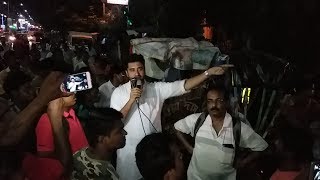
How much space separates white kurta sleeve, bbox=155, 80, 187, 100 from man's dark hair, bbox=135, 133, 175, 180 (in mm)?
2095

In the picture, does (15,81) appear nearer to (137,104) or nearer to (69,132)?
(69,132)

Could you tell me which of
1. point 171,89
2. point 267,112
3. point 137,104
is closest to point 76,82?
point 137,104

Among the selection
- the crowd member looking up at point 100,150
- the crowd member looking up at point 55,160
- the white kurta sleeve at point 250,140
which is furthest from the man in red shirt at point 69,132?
the white kurta sleeve at point 250,140

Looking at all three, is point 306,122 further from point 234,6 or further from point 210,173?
point 234,6

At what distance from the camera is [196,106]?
255 inches

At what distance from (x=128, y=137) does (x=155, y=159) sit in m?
2.05

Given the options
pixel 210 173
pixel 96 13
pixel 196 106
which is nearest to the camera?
pixel 210 173

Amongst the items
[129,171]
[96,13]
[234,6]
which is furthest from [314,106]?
[96,13]

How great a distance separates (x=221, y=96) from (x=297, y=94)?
135cm

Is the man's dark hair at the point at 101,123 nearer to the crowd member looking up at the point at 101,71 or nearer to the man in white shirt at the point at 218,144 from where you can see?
the man in white shirt at the point at 218,144

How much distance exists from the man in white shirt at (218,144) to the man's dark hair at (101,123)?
52.3 inches

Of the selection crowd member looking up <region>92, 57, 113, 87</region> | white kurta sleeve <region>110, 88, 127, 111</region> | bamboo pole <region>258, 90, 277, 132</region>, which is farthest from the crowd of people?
crowd member looking up <region>92, 57, 113, 87</region>

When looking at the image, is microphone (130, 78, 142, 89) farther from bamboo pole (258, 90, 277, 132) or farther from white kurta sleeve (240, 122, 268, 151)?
bamboo pole (258, 90, 277, 132)

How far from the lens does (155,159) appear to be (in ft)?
10.5
